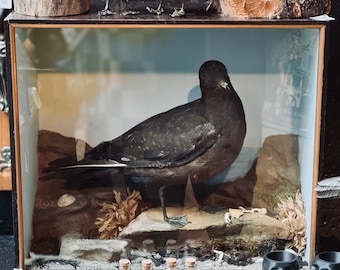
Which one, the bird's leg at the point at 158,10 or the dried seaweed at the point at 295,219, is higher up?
the bird's leg at the point at 158,10

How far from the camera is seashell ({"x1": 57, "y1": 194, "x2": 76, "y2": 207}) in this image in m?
1.36

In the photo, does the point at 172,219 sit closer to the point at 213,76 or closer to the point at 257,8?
the point at 213,76

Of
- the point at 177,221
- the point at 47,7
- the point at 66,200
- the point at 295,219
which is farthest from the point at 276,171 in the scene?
the point at 47,7

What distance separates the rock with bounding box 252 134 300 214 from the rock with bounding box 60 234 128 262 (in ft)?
0.98

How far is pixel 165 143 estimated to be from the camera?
1.34 meters

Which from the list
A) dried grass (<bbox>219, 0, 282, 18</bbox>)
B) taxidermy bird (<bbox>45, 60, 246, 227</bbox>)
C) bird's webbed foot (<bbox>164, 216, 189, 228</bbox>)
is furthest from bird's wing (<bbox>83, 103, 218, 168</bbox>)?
dried grass (<bbox>219, 0, 282, 18</bbox>)

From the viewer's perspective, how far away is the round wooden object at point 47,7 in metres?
1.23

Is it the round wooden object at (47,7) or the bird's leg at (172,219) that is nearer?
the round wooden object at (47,7)

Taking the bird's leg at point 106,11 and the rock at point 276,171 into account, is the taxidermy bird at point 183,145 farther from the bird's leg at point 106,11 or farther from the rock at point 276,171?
the bird's leg at point 106,11

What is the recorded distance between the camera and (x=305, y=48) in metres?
1.30

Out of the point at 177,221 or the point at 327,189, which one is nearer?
the point at 327,189

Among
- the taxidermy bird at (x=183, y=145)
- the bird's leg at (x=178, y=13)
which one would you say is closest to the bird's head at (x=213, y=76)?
the taxidermy bird at (x=183, y=145)

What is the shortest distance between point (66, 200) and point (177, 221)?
0.76 ft

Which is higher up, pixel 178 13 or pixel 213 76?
pixel 178 13
